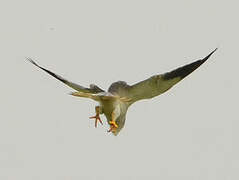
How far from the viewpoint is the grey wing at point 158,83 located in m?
3.82

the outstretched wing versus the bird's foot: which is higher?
the outstretched wing

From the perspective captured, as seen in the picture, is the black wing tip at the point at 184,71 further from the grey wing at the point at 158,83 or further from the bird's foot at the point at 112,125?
the bird's foot at the point at 112,125

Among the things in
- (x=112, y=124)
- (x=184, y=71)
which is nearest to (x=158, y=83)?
(x=184, y=71)

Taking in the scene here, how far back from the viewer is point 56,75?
4094mm

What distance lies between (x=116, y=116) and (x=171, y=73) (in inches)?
16.4

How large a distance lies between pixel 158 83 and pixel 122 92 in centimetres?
23

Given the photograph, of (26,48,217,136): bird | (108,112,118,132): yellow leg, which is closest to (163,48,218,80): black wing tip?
(26,48,217,136): bird

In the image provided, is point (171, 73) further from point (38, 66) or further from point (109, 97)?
point (38, 66)

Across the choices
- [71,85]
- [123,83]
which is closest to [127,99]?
[123,83]

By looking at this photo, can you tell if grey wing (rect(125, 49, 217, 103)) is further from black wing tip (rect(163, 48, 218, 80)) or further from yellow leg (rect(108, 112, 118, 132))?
yellow leg (rect(108, 112, 118, 132))

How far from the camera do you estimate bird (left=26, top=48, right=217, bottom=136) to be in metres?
3.83

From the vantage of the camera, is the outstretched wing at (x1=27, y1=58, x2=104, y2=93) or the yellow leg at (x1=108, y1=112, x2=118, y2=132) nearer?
the yellow leg at (x1=108, y1=112, x2=118, y2=132)

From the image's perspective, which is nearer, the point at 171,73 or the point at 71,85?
the point at 171,73

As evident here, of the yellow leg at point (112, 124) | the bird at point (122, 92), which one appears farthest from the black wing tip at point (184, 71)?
the yellow leg at point (112, 124)
